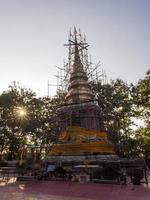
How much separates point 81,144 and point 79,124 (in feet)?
17.7

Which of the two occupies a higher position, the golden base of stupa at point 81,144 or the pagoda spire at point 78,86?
the pagoda spire at point 78,86

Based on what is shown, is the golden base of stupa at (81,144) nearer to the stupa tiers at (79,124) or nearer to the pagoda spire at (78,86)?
the stupa tiers at (79,124)

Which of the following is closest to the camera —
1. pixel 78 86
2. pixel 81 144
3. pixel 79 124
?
pixel 81 144

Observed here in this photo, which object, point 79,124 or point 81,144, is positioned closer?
point 81,144

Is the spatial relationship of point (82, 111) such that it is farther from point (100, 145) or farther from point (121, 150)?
point (121, 150)

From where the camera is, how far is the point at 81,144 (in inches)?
878

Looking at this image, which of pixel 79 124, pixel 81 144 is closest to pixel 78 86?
pixel 79 124

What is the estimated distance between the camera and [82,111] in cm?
2770

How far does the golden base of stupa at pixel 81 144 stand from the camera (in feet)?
72.0

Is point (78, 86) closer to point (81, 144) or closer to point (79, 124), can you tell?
point (79, 124)

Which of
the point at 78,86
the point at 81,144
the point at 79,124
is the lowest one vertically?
the point at 81,144

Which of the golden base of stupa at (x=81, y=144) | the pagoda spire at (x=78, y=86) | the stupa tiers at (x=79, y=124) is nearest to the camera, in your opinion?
the golden base of stupa at (x=81, y=144)

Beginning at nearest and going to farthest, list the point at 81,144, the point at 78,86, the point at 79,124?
the point at 81,144 → the point at 79,124 → the point at 78,86

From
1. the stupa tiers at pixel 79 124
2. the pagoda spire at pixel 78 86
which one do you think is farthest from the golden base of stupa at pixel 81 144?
the pagoda spire at pixel 78 86
